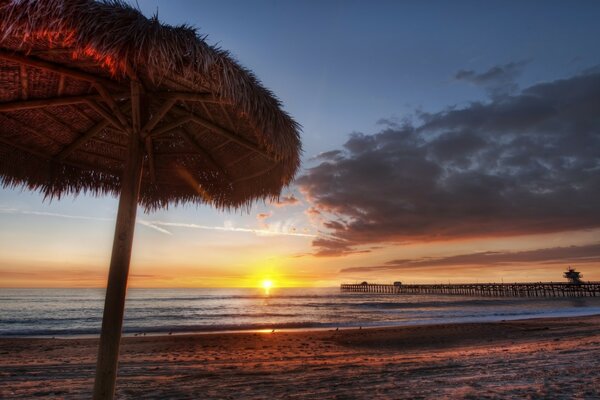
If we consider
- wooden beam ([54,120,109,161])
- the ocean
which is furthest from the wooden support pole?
the ocean

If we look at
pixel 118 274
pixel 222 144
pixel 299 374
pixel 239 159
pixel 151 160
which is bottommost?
pixel 299 374

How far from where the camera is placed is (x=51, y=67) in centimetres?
309

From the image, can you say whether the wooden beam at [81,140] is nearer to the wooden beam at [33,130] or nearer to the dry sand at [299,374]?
the wooden beam at [33,130]

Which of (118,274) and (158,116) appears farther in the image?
(158,116)

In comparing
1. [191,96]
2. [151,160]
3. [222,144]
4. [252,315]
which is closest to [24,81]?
[151,160]

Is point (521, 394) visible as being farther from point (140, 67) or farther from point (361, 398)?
point (140, 67)

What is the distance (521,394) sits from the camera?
15.2ft

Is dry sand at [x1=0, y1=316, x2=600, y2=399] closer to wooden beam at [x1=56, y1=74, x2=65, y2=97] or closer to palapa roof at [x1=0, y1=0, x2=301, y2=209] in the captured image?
palapa roof at [x1=0, y1=0, x2=301, y2=209]

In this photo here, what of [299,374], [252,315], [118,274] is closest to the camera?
[118,274]

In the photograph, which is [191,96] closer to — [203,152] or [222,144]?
[222,144]

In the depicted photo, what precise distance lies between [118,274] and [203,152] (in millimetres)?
2082

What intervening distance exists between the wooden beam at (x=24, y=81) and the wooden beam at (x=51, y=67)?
25 cm

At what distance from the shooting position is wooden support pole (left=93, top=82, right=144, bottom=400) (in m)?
2.88

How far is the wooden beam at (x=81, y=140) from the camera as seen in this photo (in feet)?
13.2
